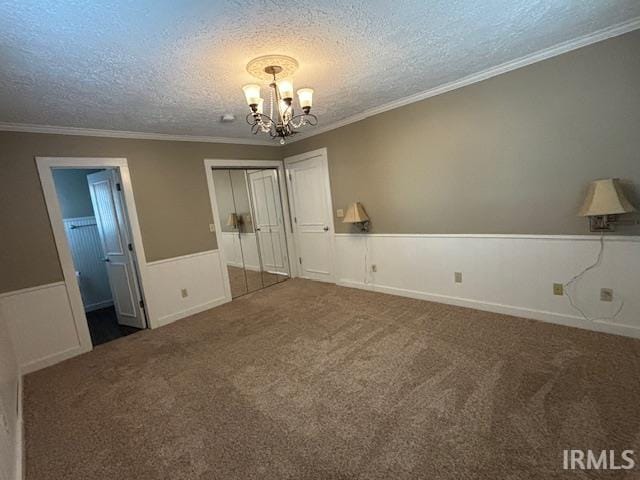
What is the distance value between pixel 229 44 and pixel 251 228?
329 cm

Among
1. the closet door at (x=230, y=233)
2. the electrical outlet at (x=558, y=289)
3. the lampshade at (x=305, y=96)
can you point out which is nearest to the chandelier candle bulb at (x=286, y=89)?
the lampshade at (x=305, y=96)

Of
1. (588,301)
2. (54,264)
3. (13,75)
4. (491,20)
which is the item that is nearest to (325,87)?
(491,20)

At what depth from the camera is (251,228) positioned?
4.93 metres

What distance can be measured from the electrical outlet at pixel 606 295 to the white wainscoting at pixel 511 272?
1.1 inches

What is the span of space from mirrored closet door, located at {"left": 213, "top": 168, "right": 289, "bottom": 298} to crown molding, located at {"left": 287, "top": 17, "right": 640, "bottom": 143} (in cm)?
186

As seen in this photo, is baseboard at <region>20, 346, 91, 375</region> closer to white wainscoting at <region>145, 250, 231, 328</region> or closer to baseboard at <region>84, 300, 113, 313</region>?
white wainscoting at <region>145, 250, 231, 328</region>

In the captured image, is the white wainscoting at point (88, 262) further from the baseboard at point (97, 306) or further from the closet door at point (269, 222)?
the closet door at point (269, 222)

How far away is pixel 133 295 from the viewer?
3732mm

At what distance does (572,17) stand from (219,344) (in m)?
3.94

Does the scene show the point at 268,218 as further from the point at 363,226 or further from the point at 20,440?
the point at 20,440

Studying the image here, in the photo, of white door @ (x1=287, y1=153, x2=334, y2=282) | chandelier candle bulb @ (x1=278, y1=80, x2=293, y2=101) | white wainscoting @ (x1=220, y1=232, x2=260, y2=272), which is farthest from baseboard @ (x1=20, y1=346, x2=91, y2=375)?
chandelier candle bulb @ (x1=278, y1=80, x2=293, y2=101)

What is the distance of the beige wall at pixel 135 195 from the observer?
277 cm

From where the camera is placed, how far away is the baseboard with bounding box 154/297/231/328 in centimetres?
374

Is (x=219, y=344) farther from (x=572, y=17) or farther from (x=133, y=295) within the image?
(x=572, y=17)
